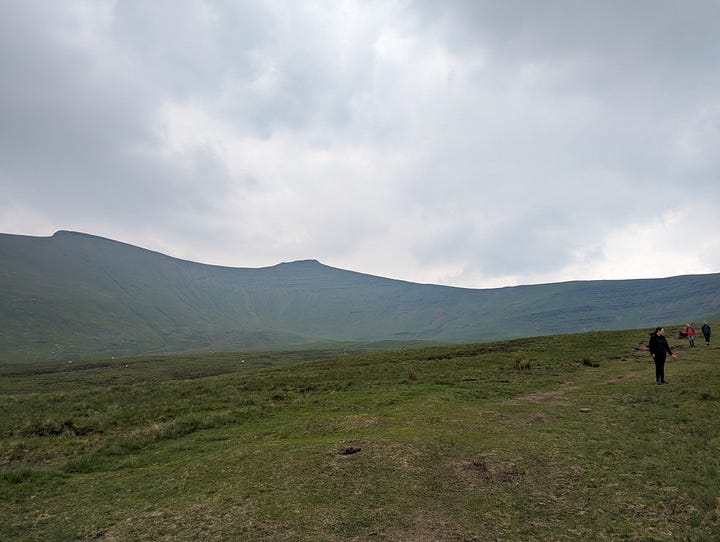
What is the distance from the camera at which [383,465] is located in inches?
547

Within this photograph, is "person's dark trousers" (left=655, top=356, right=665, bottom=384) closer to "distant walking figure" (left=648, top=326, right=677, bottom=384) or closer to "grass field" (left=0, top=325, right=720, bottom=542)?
"distant walking figure" (left=648, top=326, right=677, bottom=384)

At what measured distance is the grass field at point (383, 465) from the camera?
10.3 metres

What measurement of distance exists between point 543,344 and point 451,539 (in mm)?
46012

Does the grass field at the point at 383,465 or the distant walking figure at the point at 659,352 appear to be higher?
the distant walking figure at the point at 659,352

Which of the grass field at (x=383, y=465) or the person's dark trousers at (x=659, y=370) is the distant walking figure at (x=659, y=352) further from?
the grass field at (x=383, y=465)

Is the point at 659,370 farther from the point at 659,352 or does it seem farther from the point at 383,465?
the point at 383,465

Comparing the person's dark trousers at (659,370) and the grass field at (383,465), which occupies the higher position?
the person's dark trousers at (659,370)

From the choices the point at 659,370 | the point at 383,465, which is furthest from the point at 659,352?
the point at 383,465

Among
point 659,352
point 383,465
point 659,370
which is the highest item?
point 659,352

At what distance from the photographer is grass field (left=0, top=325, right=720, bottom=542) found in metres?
10.3

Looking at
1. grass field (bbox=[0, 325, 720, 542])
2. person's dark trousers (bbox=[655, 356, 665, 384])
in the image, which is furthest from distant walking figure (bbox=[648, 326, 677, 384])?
grass field (bbox=[0, 325, 720, 542])

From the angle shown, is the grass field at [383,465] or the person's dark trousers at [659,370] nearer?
the grass field at [383,465]

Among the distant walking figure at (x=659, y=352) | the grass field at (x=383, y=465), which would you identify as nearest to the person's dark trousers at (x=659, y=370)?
the distant walking figure at (x=659, y=352)

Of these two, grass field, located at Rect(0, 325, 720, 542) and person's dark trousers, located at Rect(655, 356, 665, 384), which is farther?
person's dark trousers, located at Rect(655, 356, 665, 384)
